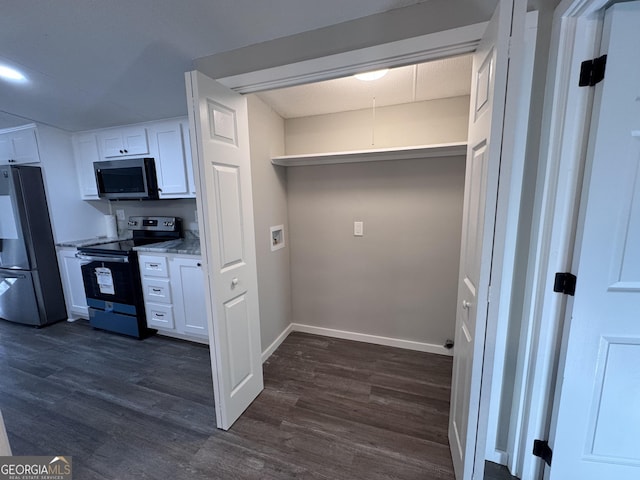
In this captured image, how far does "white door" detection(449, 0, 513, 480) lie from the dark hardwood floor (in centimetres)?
42

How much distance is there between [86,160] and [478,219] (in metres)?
4.18

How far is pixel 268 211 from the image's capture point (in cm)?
236

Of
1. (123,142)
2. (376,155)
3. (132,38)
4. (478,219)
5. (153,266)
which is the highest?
(132,38)

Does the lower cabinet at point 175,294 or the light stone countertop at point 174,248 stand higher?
the light stone countertop at point 174,248

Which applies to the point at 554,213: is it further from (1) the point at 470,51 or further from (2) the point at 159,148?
(2) the point at 159,148

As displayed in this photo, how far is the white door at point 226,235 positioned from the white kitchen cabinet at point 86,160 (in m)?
2.60

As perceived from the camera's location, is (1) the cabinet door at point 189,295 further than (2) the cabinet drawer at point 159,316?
No

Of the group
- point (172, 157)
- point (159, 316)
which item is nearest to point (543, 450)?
point (159, 316)

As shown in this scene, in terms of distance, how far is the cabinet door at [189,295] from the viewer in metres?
2.49

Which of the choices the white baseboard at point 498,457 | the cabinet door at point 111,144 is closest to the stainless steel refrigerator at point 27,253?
the cabinet door at point 111,144

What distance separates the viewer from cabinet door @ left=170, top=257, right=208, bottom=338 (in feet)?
8.18

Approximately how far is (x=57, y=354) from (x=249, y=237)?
8.10 feet

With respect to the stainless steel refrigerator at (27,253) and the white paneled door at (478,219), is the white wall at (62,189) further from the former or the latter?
the white paneled door at (478,219)

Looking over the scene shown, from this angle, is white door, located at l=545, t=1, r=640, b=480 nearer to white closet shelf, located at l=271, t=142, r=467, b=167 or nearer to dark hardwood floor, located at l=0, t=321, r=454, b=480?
dark hardwood floor, located at l=0, t=321, r=454, b=480
